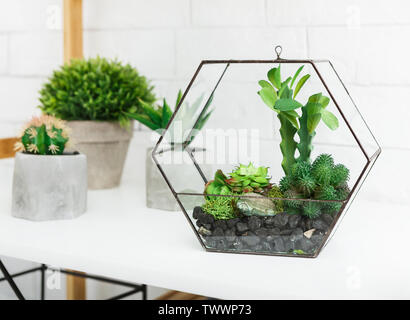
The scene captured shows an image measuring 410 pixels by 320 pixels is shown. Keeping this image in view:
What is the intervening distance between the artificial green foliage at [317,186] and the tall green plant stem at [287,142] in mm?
20

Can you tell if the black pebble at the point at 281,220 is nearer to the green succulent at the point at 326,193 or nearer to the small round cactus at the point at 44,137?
the green succulent at the point at 326,193

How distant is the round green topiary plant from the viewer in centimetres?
113

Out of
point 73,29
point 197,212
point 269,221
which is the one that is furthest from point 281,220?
point 73,29

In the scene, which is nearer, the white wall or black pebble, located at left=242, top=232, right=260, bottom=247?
black pebble, located at left=242, top=232, right=260, bottom=247

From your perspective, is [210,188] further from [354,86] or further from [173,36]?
[173,36]

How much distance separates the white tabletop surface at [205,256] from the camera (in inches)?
25.8

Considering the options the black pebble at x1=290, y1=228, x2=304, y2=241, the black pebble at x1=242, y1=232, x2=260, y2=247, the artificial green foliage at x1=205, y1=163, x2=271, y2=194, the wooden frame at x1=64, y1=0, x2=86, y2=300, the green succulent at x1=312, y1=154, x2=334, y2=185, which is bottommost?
the black pebble at x1=242, y1=232, x2=260, y2=247

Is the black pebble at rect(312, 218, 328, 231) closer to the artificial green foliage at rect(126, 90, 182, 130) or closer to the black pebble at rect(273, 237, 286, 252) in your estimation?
the black pebble at rect(273, 237, 286, 252)

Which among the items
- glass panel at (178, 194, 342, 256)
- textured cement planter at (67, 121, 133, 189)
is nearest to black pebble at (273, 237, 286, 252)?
glass panel at (178, 194, 342, 256)

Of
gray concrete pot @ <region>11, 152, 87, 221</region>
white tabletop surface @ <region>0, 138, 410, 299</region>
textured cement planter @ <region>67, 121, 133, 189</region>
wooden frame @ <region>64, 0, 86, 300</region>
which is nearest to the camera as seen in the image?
white tabletop surface @ <region>0, 138, 410, 299</region>

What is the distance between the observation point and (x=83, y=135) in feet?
3.74

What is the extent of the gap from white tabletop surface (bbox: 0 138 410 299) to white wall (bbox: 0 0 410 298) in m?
0.18
